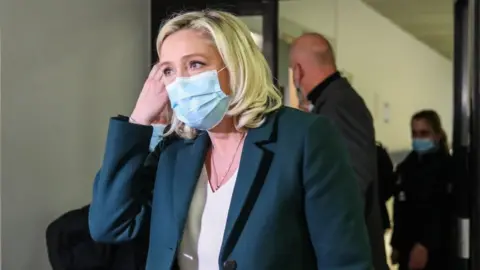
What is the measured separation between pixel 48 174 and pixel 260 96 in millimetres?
1067

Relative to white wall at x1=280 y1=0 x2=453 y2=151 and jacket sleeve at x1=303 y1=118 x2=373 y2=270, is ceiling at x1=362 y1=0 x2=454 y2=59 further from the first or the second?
jacket sleeve at x1=303 y1=118 x2=373 y2=270

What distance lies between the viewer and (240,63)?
116 centimetres

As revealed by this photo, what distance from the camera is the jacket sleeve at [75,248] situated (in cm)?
179

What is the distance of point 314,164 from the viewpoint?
3.53ft

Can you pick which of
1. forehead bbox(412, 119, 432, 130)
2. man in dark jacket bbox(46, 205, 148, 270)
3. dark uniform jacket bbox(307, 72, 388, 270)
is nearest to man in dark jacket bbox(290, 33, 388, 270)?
dark uniform jacket bbox(307, 72, 388, 270)

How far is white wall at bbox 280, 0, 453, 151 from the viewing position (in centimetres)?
386

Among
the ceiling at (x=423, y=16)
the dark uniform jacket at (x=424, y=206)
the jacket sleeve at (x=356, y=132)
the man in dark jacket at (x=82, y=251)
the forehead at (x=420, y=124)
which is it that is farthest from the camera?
the ceiling at (x=423, y=16)

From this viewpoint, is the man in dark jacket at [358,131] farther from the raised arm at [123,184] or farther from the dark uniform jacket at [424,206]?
the dark uniform jacket at [424,206]

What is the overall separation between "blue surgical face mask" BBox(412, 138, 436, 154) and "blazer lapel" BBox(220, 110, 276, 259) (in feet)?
7.93

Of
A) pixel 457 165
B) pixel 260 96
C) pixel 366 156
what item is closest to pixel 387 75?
pixel 457 165

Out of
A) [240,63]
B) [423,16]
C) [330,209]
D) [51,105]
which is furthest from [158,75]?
[423,16]

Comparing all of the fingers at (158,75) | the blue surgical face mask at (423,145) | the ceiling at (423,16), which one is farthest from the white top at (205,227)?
the ceiling at (423,16)

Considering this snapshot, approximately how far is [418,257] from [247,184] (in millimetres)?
2297

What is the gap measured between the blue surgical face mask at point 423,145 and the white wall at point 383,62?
87 centimetres
